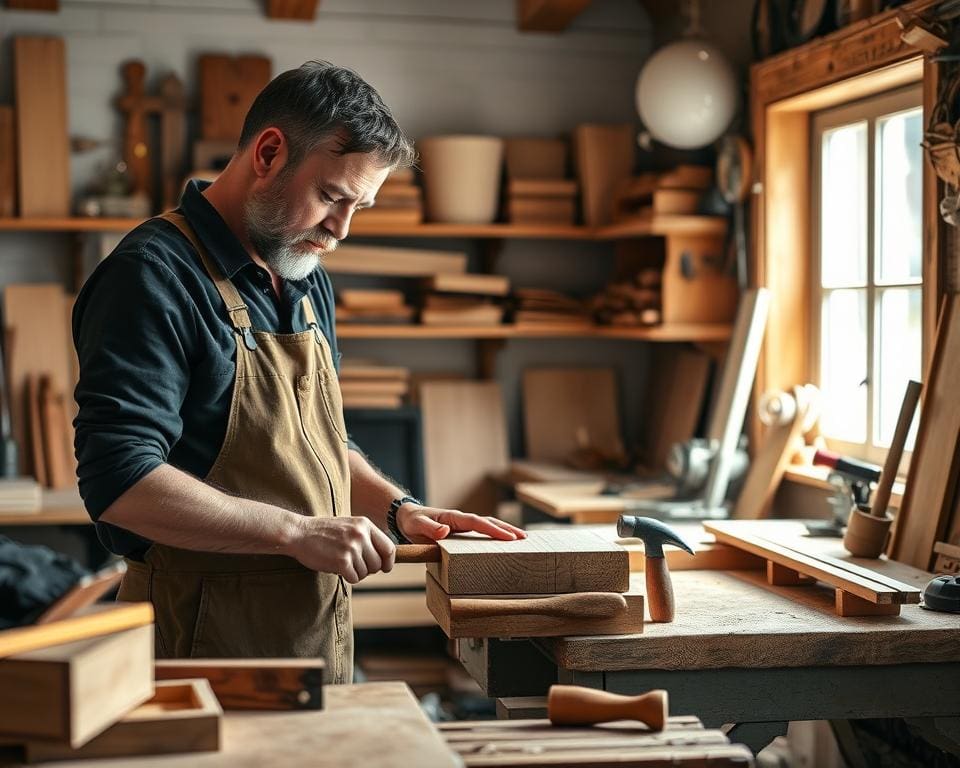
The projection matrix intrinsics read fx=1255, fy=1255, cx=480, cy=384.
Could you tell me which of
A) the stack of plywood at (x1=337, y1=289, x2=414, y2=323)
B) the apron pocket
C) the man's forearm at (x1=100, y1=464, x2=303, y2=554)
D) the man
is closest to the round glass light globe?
the stack of plywood at (x1=337, y1=289, x2=414, y2=323)

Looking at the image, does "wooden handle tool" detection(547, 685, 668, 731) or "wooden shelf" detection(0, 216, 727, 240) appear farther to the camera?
"wooden shelf" detection(0, 216, 727, 240)

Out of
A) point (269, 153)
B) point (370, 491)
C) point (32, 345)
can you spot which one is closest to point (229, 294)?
point (269, 153)

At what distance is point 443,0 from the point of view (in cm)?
498

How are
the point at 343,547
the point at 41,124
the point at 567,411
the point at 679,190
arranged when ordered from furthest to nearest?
the point at 567,411
the point at 41,124
the point at 679,190
the point at 343,547

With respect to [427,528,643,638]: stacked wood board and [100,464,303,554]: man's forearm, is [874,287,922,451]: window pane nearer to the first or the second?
[427,528,643,638]: stacked wood board

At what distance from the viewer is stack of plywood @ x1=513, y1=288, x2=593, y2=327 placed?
15.8ft

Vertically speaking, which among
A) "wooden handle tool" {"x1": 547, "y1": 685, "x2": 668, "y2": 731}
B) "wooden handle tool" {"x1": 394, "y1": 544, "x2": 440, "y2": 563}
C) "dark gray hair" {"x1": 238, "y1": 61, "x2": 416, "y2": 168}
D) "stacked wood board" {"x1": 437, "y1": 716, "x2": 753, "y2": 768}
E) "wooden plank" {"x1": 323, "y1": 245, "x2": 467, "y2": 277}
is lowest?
"stacked wood board" {"x1": 437, "y1": 716, "x2": 753, "y2": 768}

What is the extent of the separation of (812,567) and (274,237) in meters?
1.17

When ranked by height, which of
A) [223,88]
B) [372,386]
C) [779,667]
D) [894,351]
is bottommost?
[779,667]

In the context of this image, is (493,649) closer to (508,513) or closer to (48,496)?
(508,513)

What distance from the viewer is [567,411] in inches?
201

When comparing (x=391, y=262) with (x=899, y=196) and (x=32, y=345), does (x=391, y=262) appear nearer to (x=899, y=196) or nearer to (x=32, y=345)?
(x=32, y=345)

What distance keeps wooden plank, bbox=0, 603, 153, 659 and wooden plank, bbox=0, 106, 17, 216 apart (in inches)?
140

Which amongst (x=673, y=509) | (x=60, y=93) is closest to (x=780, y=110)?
(x=673, y=509)
